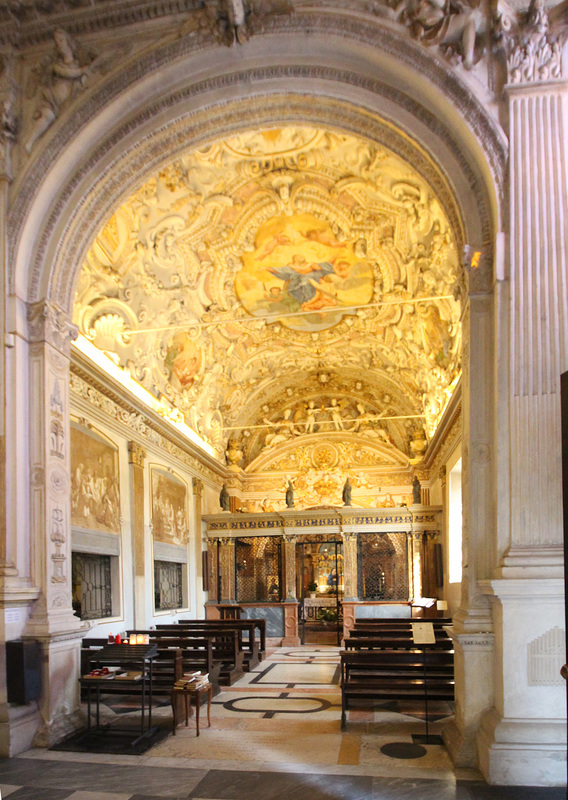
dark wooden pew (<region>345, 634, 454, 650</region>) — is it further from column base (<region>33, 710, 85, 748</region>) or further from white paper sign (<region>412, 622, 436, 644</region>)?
column base (<region>33, 710, 85, 748</region>)

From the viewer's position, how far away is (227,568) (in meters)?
20.4

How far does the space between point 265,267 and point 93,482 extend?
242 inches

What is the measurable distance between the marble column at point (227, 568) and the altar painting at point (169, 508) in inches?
78.9

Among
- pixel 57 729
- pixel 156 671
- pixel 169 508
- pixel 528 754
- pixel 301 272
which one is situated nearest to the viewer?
pixel 528 754

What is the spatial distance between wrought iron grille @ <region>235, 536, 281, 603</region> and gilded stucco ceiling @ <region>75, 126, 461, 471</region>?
3493 millimetres

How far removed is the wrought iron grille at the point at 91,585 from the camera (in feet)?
41.2

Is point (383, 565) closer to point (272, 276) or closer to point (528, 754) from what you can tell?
point (272, 276)

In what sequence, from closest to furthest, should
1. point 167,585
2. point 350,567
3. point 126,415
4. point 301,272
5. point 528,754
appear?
point 528,754, point 126,415, point 301,272, point 167,585, point 350,567

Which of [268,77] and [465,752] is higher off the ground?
[268,77]

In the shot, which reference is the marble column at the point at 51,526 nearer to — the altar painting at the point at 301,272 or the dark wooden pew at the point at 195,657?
the dark wooden pew at the point at 195,657

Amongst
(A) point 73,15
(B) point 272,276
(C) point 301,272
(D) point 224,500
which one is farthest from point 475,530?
(D) point 224,500

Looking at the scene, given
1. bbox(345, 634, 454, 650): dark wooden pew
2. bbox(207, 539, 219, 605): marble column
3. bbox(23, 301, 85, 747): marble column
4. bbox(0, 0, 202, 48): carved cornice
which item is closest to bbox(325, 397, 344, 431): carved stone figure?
bbox(207, 539, 219, 605): marble column

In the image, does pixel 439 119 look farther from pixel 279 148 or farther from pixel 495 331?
pixel 279 148

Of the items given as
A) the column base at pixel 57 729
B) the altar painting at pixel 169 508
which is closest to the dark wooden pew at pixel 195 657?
the column base at pixel 57 729
